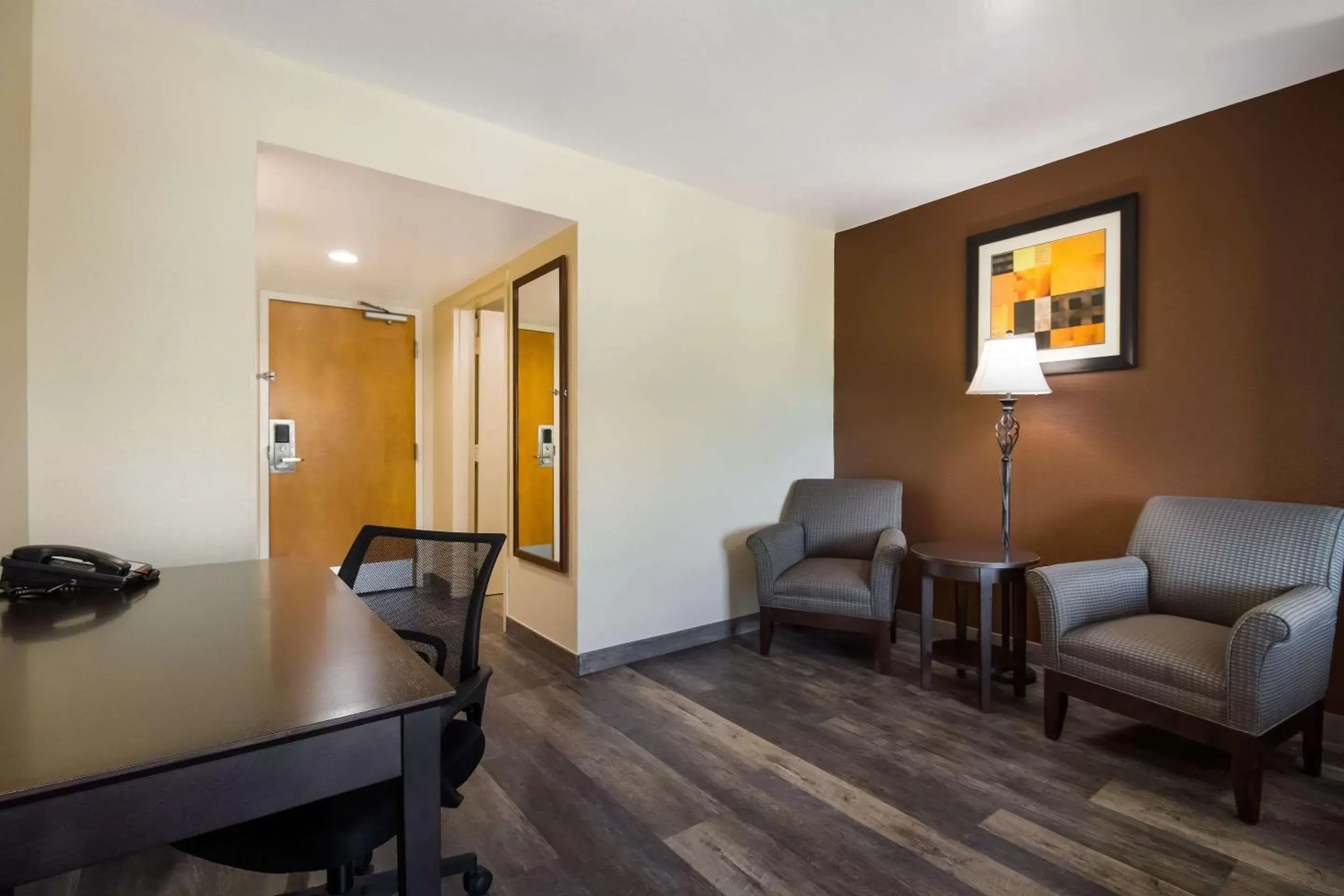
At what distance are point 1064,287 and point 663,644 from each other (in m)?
2.71

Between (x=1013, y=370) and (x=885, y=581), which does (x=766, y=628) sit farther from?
(x=1013, y=370)

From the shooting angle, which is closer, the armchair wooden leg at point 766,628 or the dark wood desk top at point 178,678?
the dark wood desk top at point 178,678

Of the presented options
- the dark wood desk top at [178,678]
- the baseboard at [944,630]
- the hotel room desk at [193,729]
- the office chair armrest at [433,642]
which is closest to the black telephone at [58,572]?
the dark wood desk top at [178,678]

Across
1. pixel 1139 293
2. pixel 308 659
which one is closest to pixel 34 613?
pixel 308 659

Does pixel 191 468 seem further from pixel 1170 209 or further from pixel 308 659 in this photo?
pixel 1170 209

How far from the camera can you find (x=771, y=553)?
3301 millimetres

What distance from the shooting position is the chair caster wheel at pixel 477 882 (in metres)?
1.56

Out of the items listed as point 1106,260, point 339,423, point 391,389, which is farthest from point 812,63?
point 339,423

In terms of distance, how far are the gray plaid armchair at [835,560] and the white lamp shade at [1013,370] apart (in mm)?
882

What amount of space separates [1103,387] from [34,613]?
3.82 metres

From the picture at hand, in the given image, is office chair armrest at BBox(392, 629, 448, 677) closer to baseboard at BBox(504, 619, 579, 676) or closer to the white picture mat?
baseboard at BBox(504, 619, 579, 676)

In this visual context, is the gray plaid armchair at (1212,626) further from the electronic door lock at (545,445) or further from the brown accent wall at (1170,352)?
the electronic door lock at (545,445)

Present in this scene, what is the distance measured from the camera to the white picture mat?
2934 millimetres

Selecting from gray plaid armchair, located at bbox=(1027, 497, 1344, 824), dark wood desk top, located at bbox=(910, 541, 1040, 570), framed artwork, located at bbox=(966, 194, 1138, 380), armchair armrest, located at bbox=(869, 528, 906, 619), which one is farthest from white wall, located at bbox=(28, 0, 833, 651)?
gray plaid armchair, located at bbox=(1027, 497, 1344, 824)
